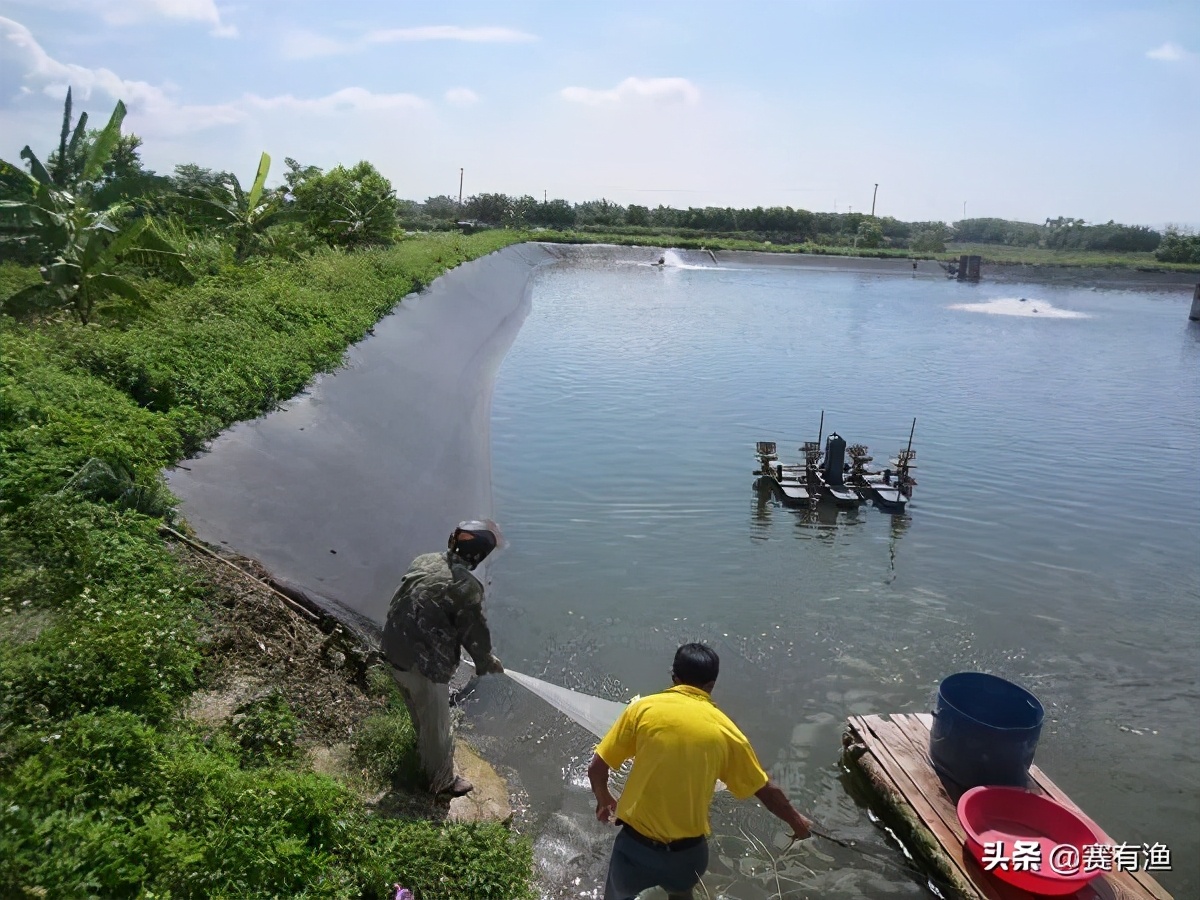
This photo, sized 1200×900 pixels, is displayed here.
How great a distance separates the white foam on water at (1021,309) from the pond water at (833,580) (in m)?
20.8

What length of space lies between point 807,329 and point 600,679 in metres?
26.0

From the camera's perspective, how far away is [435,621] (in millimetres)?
4621

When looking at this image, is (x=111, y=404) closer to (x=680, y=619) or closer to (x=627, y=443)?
(x=680, y=619)

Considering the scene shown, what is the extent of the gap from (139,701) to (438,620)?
1.53 metres

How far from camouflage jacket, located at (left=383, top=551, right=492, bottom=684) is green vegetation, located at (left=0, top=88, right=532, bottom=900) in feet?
2.51

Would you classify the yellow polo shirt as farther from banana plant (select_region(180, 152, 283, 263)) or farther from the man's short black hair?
banana plant (select_region(180, 152, 283, 263))

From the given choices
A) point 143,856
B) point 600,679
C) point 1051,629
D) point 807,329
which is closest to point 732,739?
point 143,856

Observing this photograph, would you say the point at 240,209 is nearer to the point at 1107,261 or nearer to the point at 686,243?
the point at 686,243

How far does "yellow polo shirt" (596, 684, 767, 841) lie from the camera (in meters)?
3.32

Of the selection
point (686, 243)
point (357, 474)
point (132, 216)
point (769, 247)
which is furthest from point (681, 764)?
point (769, 247)

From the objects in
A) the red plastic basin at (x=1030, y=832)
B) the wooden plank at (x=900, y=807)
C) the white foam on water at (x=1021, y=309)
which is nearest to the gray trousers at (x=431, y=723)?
the wooden plank at (x=900, y=807)

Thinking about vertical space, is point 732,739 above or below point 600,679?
above

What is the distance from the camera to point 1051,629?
8766mm

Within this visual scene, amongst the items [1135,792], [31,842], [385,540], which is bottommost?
[1135,792]
